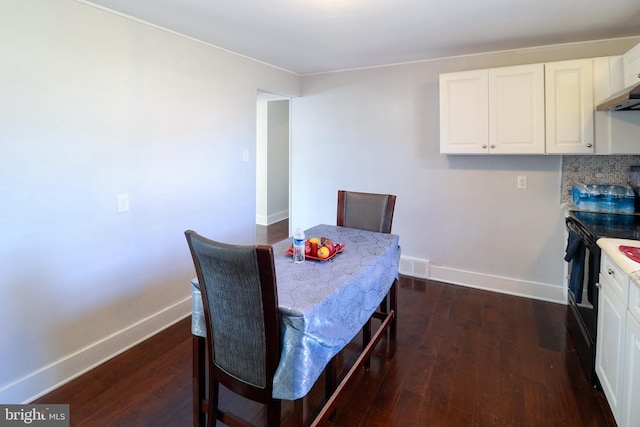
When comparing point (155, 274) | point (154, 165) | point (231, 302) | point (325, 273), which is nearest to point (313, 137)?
point (154, 165)

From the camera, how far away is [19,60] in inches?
71.1

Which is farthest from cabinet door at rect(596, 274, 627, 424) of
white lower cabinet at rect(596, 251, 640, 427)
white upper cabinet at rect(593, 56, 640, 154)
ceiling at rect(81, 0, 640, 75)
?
ceiling at rect(81, 0, 640, 75)

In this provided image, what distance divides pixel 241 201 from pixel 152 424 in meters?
2.08

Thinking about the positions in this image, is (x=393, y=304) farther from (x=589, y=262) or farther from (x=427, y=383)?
(x=589, y=262)

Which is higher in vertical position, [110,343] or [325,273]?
[325,273]

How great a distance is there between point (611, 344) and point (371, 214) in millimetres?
1556

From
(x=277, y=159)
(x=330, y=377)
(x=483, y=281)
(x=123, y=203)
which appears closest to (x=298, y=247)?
(x=330, y=377)

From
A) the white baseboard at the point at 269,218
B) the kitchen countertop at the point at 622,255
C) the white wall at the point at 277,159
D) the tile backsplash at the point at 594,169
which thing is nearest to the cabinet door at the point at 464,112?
the tile backsplash at the point at 594,169

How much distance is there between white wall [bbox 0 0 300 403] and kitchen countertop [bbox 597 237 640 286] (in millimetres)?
2830

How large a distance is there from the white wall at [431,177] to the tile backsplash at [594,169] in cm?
7

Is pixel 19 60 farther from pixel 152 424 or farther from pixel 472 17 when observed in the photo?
pixel 472 17

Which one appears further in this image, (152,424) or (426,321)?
(426,321)

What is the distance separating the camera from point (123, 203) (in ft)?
7.78

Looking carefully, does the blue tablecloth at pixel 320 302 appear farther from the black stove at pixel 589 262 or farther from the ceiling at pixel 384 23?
the ceiling at pixel 384 23
